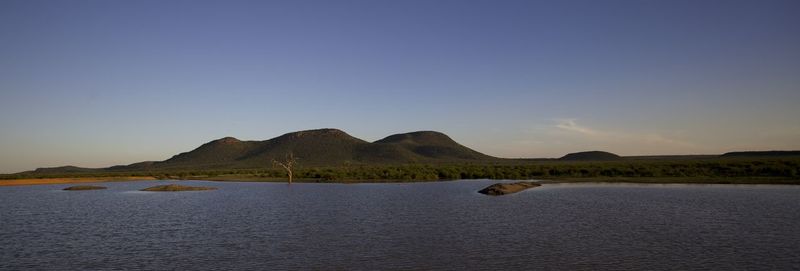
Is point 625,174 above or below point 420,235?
above

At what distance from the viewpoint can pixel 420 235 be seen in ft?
80.1

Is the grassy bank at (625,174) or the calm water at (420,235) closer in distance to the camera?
the calm water at (420,235)

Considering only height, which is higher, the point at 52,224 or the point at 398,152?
the point at 398,152

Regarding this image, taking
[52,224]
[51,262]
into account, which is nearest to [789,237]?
[51,262]

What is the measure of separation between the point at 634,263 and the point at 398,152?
564 ft

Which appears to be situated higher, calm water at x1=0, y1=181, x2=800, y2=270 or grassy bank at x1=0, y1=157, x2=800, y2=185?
grassy bank at x1=0, y1=157, x2=800, y2=185

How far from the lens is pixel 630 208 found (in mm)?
34344

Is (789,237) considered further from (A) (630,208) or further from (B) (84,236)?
(B) (84,236)

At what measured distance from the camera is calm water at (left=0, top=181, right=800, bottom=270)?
18.5 metres

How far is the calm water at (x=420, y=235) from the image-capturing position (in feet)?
60.5

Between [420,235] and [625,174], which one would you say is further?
[625,174]

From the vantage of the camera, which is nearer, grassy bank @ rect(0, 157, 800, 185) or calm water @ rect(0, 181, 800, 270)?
calm water @ rect(0, 181, 800, 270)

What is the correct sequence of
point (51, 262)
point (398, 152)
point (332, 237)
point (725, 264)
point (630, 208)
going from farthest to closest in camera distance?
1. point (398, 152)
2. point (630, 208)
3. point (332, 237)
4. point (51, 262)
5. point (725, 264)

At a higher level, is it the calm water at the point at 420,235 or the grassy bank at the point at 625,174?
the grassy bank at the point at 625,174
